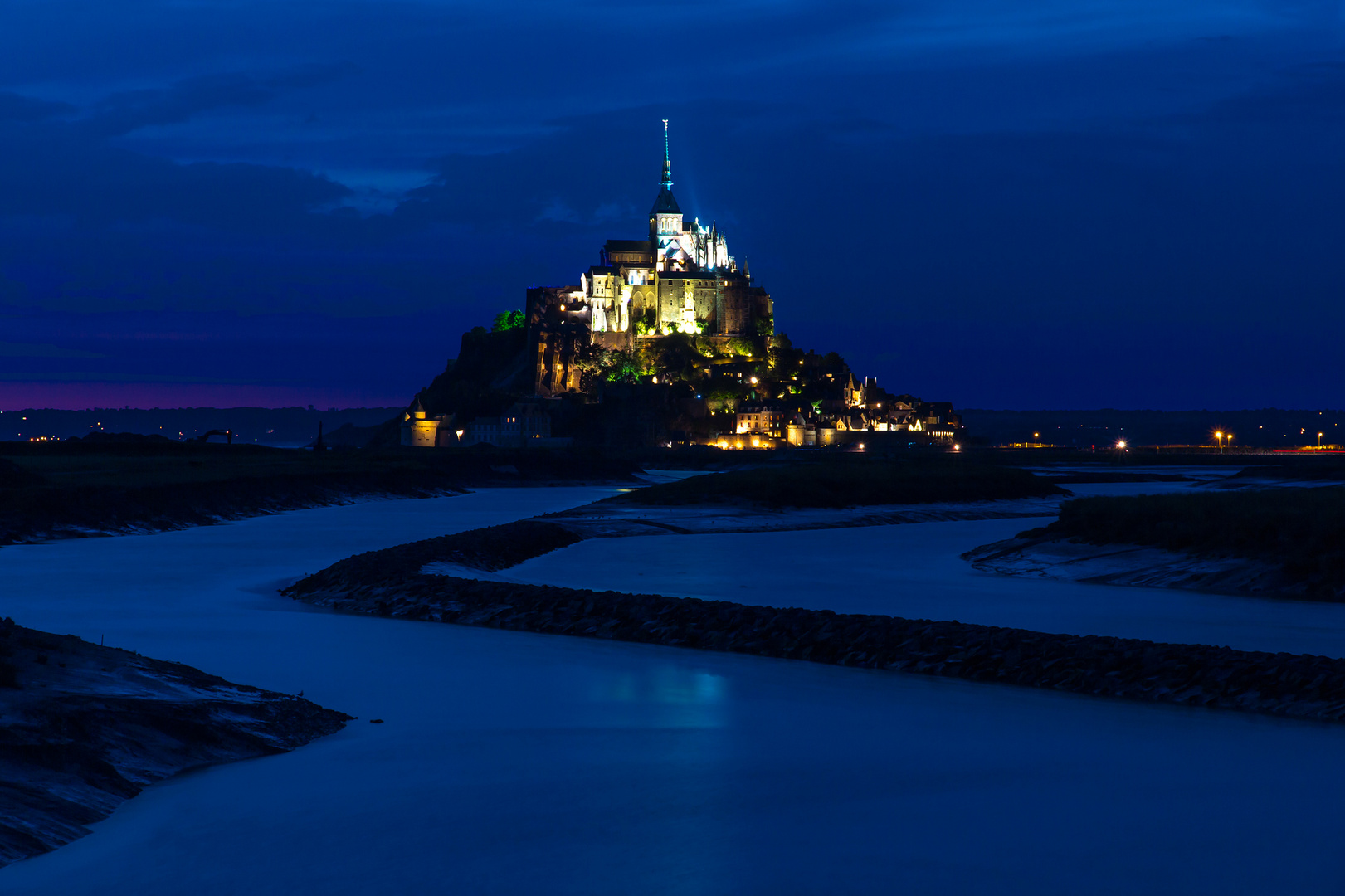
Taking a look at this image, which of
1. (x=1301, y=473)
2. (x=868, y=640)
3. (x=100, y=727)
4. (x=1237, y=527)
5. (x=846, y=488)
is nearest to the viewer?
(x=100, y=727)

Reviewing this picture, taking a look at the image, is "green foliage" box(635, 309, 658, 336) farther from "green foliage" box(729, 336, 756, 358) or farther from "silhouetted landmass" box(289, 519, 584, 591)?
"silhouetted landmass" box(289, 519, 584, 591)

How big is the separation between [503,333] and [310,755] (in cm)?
14994

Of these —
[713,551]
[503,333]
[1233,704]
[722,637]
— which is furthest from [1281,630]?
[503,333]

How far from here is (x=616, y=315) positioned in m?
154

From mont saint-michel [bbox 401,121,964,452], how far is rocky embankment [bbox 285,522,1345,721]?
366 ft

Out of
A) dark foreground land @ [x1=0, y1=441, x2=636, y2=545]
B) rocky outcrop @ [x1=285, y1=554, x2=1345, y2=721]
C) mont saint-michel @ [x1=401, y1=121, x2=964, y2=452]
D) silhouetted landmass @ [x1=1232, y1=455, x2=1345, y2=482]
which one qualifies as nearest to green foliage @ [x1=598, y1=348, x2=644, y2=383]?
mont saint-michel @ [x1=401, y1=121, x2=964, y2=452]

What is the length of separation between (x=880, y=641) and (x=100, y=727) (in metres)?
9.47

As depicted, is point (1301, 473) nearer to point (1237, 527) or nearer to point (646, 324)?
point (1237, 527)

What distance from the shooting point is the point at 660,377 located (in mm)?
143375

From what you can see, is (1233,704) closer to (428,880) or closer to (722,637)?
(722,637)

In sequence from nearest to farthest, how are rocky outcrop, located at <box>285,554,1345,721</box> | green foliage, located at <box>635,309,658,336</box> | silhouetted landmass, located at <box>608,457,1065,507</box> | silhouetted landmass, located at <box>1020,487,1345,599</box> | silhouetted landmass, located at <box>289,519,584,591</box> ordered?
1. rocky outcrop, located at <box>285,554,1345,721</box>
2. silhouetted landmass, located at <box>1020,487,1345,599</box>
3. silhouetted landmass, located at <box>289,519,584,591</box>
4. silhouetted landmass, located at <box>608,457,1065,507</box>
5. green foliage, located at <box>635,309,658,336</box>

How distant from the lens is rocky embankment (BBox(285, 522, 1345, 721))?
13.4m

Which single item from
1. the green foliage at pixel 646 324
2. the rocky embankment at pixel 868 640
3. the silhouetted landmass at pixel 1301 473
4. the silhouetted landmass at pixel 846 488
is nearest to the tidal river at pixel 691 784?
the rocky embankment at pixel 868 640

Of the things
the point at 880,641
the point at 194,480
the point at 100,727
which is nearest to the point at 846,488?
the point at 194,480
